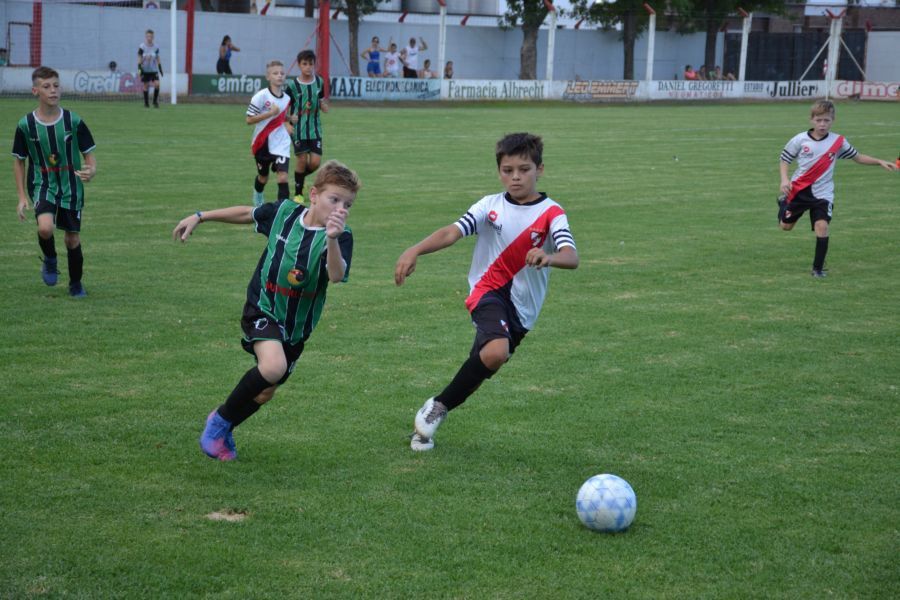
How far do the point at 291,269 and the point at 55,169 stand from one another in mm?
4905

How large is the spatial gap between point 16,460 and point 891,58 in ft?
186

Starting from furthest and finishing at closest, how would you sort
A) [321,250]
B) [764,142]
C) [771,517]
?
[764,142], [321,250], [771,517]

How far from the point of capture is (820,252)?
36.8 feet

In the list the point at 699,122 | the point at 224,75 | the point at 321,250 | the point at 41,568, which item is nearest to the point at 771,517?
the point at 321,250

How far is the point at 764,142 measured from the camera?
2658 cm

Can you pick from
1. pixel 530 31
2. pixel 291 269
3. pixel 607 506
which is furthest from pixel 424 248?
pixel 530 31

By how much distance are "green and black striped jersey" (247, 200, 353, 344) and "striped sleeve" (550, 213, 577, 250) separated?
1059 millimetres

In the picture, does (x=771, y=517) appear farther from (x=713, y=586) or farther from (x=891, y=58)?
(x=891, y=58)

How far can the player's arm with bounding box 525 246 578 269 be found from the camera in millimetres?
4969

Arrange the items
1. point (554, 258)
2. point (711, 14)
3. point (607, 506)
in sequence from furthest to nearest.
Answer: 1. point (711, 14)
2. point (554, 258)
3. point (607, 506)

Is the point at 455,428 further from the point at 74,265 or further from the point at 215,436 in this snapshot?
the point at 74,265

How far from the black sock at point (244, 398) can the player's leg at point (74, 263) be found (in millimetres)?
4437

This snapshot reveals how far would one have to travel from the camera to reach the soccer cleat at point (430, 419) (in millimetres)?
5707

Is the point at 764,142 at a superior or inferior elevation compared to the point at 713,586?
superior
